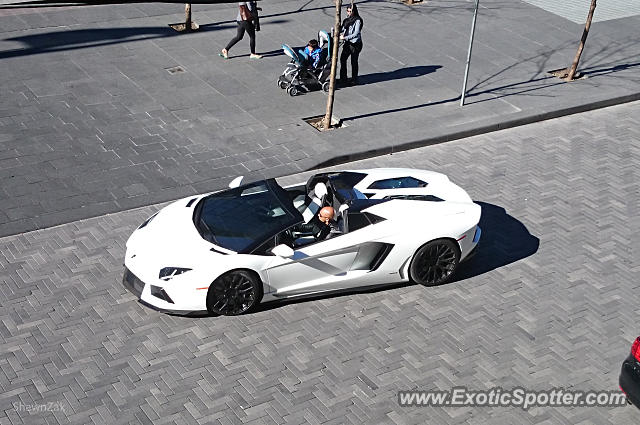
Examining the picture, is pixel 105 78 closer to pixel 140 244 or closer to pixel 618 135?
pixel 140 244

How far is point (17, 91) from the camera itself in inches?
614

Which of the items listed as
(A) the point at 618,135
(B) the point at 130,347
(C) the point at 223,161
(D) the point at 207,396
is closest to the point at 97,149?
(C) the point at 223,161

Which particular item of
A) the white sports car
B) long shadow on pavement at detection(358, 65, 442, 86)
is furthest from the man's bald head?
long shadow on pavement at detection(358, 65, 442, 86)

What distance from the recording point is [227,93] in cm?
1603

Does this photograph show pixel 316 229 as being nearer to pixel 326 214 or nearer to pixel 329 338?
pixel 326 214

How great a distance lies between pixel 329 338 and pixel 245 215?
5.77 feet

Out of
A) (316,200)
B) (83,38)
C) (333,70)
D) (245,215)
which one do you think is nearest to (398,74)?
(333,70)

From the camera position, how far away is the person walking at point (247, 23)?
17.1 meters

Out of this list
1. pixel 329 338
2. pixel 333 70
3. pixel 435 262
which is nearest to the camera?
pixel 329 338

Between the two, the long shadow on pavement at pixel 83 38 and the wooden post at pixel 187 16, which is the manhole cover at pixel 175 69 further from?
the wooden post at pixel 187 16

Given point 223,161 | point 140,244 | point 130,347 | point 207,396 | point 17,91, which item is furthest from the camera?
point 17,91

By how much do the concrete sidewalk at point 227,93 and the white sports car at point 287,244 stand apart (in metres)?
2.46

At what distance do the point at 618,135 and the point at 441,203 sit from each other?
20.6 feet

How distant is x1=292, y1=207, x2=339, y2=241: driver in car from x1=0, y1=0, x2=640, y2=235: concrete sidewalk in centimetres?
313
